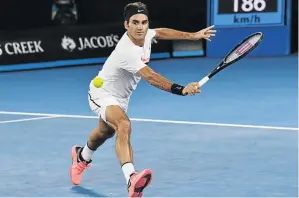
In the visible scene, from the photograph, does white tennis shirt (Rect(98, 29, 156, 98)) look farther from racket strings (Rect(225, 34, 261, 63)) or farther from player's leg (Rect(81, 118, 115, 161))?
racket strings (Rect(225, 34, 261, 63))

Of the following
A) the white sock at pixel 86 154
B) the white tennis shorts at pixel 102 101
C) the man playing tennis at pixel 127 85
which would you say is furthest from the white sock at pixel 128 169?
the white sock at pixel 86 154

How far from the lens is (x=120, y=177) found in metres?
8.36

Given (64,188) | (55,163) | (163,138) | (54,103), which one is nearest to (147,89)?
(54,103)

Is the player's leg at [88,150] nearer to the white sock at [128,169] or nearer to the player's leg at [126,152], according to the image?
the player's leg at [126,152]

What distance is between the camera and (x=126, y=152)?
7.22 meters

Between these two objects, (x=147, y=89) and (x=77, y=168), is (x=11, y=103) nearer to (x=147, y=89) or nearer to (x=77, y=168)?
(x=147, y=89)

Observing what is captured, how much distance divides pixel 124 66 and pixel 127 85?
0.33 meters

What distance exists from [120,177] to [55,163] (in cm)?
99

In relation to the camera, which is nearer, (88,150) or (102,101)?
(102,101)

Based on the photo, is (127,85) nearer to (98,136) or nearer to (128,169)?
(98,136)

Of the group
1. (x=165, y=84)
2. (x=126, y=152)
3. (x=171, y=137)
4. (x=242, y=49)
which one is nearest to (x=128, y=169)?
(x=126, y=152)

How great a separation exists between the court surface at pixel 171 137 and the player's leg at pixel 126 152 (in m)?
0.60

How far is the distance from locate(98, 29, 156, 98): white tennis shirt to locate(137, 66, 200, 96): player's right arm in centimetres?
8

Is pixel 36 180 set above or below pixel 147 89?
above
